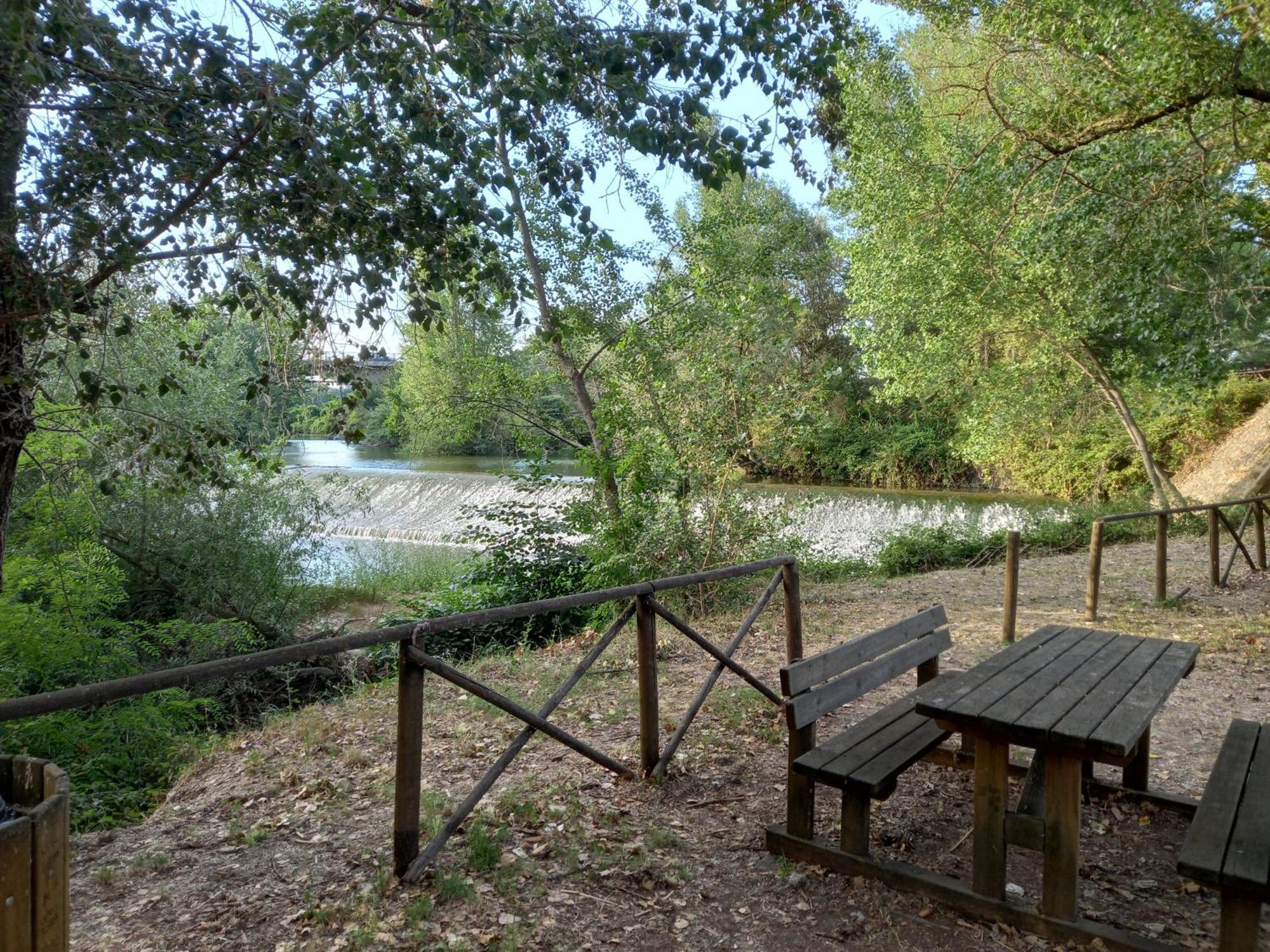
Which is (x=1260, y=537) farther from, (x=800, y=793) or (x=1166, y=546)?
(x=800, y=793)

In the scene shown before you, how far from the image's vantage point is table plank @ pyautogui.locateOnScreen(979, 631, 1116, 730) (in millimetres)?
2852

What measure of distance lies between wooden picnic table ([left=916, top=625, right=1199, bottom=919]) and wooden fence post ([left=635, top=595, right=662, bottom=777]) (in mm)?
1391

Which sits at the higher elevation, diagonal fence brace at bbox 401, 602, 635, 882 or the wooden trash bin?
the wooden trash bin

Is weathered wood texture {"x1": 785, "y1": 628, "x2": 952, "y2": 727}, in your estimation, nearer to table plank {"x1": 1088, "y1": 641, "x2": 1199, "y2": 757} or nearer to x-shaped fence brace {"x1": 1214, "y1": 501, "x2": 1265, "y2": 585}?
table plank {"x1": 1088, "y1": 641, "x2": 1199, "y2": 757}

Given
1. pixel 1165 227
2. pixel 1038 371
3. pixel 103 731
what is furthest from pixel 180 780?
pixel 1038 371

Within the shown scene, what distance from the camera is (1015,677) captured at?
338 cm

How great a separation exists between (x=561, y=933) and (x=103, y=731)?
503 cm

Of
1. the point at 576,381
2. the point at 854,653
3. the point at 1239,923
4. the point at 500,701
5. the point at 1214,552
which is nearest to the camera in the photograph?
the point at 1239,923

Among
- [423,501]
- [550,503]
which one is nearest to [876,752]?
[550,503]

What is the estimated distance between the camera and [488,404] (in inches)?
491

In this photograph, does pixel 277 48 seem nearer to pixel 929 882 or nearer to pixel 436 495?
pixel 929 882

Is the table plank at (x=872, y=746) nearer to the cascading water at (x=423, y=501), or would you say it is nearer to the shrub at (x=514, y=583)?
the shrub at (x=514, y=583)

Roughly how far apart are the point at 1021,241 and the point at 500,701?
8.80 m

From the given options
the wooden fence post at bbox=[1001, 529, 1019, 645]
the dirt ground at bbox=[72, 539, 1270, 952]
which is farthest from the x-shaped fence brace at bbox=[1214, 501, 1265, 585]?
the dirt ground at bbox=[72, 539, 1270, 952]
